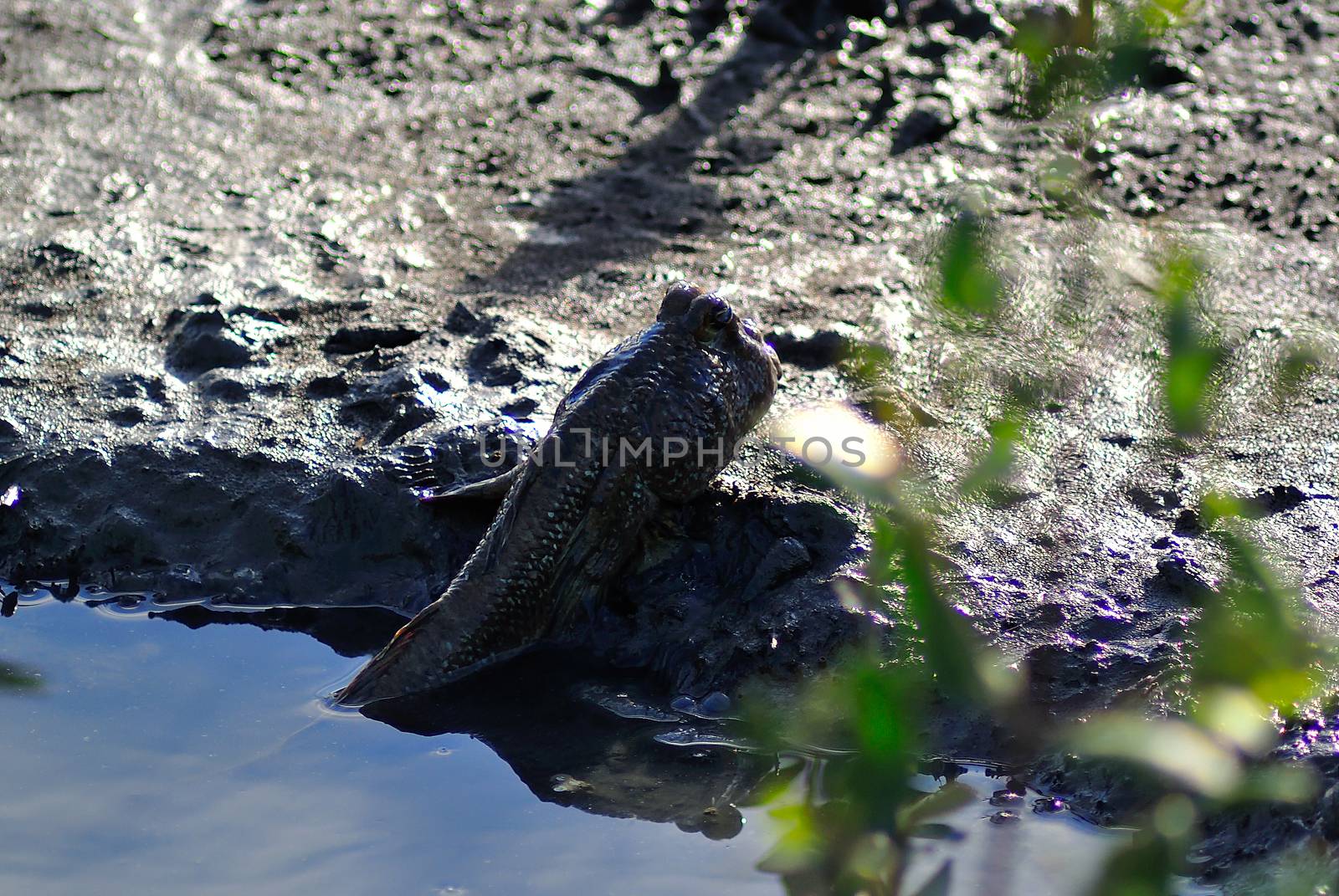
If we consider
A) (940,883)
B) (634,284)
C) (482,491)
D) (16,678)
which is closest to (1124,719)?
(940,883)

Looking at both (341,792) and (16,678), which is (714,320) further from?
(16,678)

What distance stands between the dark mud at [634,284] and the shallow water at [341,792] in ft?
0.66

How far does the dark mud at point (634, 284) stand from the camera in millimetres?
3061

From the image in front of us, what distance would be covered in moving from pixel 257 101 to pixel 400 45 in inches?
39.4

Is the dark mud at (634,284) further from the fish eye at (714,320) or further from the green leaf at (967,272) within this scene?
the fish eye at (714,320)

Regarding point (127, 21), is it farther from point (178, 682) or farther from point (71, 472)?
point (178, 682)

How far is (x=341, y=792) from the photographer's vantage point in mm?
2660

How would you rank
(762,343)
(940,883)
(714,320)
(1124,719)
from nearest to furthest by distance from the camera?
(940,883) → (1124,719) → (714,320) → (762,343)

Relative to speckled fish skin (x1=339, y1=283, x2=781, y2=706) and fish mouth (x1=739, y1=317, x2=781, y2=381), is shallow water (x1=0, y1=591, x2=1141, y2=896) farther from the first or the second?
fish mouth (x1=739, y1=317, x2=781, y2=381)

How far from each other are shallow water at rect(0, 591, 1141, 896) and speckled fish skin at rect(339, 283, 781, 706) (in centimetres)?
14

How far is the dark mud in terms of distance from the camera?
3.06 m

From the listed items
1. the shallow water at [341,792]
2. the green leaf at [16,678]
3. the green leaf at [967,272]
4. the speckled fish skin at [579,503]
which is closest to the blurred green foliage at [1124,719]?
the green leaf at [967,272]

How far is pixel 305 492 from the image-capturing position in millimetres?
3410

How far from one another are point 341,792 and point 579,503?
0.81 metres
